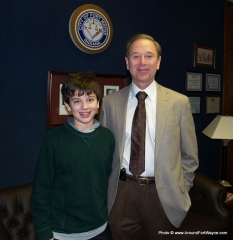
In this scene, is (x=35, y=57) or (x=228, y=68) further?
(x=228, y=68)

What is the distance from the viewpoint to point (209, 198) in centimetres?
251

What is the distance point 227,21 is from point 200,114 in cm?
128

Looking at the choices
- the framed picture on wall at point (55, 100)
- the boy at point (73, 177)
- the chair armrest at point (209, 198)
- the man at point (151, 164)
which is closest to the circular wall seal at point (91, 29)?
the framed picture on wall at point (55, 100)

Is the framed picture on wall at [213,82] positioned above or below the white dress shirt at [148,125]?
above

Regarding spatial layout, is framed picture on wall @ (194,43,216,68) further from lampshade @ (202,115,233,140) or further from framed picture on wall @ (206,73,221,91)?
lampshade @ (202,115,233,140)

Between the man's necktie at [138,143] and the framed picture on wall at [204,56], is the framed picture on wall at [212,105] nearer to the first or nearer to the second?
the framed picture on wall at [204,56]

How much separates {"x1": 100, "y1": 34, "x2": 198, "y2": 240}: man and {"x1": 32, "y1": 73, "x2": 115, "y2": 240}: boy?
0.21 meters

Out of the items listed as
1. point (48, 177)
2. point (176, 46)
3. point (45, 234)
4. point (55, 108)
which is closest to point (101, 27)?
point (55, 108)

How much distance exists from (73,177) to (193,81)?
2.29m

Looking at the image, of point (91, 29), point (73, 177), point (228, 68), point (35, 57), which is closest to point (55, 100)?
point (35, 57)

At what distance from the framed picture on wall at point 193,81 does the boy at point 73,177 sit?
1.94 metres

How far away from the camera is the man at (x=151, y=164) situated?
5.33 ft

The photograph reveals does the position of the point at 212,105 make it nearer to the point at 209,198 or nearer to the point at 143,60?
the point at 209,198

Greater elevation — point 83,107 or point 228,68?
point 228,68
